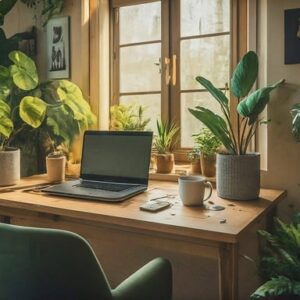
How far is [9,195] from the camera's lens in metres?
1.68

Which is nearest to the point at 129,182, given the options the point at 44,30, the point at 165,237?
the point at 165,237

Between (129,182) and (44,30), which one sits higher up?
(44,30)

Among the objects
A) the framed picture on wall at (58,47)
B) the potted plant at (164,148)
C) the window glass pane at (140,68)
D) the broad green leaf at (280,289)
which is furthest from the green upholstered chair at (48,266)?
the framed picture on wall at (58,47)

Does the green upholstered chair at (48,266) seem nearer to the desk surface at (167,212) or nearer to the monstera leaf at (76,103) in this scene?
the desk surface at (167,212)

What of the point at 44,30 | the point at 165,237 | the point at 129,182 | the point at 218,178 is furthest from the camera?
the point at 44,30

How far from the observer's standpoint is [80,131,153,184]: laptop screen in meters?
1.80

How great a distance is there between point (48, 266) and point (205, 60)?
1.52 metres

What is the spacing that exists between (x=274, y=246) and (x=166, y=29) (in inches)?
55.2

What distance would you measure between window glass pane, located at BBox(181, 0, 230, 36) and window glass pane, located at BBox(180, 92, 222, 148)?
0.36 meters

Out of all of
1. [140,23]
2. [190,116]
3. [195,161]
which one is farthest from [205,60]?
[195,161]

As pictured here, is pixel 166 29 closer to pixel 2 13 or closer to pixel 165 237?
pixel 2 13

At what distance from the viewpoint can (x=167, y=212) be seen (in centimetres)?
138

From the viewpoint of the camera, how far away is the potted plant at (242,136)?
1541 millimetres

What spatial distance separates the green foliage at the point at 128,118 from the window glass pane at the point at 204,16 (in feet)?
1.72
